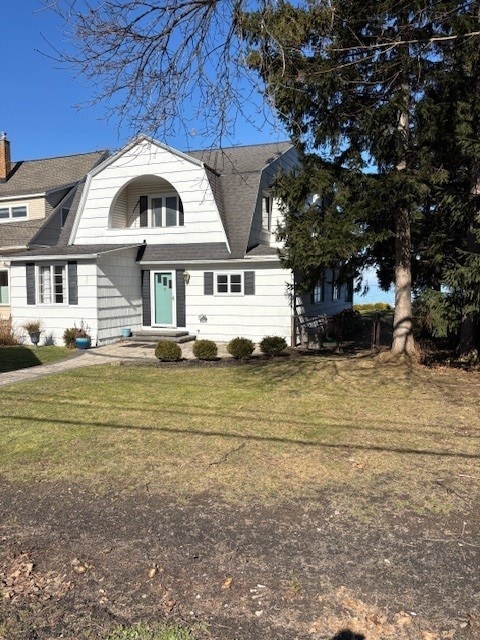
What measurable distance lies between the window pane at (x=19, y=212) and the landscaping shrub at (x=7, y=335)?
7.23m

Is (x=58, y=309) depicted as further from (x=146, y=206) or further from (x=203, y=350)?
(x=203, y=350)

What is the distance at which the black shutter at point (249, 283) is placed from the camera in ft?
54.2

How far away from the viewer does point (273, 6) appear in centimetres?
518

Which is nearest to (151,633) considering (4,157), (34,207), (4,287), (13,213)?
(4,287)

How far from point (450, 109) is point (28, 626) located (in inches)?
475

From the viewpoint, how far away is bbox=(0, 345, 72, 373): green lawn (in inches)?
505

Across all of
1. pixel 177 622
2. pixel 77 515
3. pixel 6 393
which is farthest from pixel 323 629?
pixel 6 393

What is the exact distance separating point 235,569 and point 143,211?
17449 millimetres

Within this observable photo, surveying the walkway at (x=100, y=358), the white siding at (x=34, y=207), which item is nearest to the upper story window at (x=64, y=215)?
the white siding at (x=34, y=207)

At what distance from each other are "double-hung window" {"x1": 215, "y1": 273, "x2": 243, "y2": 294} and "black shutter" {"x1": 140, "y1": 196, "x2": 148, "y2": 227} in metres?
4.29

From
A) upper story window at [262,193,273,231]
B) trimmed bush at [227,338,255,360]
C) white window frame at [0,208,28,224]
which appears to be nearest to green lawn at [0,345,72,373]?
trimmed bush at [227,338,255,360]

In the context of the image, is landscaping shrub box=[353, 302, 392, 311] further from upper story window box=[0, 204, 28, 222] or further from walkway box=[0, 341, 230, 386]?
upper story window box=[0, 204, 28, 222]

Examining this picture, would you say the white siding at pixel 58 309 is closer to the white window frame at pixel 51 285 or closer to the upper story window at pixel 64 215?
the white window frame at pixel 51 285

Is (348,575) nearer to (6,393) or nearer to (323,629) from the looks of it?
(323,629)
